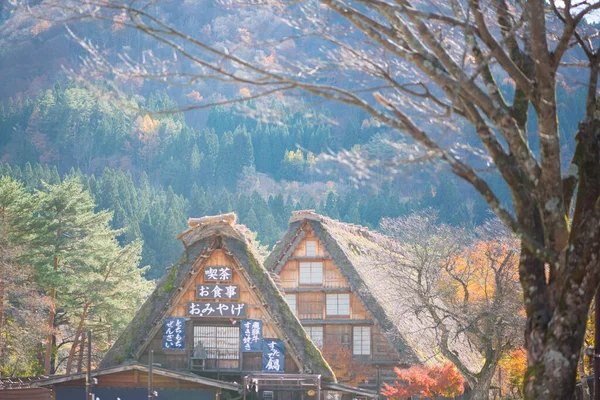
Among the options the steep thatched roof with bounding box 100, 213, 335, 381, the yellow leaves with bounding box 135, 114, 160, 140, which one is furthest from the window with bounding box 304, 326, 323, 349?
the yellow leaves with bounding box 135, 114, 160, 140

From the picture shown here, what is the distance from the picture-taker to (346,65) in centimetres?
737

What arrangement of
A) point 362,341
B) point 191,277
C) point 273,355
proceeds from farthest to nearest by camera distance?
point 362,341
point 191,277
point 273,355

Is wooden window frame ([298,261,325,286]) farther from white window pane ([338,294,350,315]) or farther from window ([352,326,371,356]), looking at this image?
window ([352,326,371,356])

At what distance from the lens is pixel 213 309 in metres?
26.9

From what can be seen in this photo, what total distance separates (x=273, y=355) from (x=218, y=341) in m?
1.99

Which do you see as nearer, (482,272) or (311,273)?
(482,272)

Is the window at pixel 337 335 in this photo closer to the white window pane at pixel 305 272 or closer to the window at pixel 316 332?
the window at pixel 316 332

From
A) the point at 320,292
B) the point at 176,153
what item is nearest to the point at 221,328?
the point at 320,292

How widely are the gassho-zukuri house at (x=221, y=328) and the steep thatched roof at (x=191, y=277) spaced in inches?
1.2

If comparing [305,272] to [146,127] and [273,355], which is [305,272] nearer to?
[273,355]

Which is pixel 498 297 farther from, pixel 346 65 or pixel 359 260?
pixel 346 65

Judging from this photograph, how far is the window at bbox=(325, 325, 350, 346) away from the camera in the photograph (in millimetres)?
33500

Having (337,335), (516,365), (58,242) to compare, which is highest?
(58,242)

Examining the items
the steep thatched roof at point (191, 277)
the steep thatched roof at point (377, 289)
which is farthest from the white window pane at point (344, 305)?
the steep thatched roof at point (191, 277)
